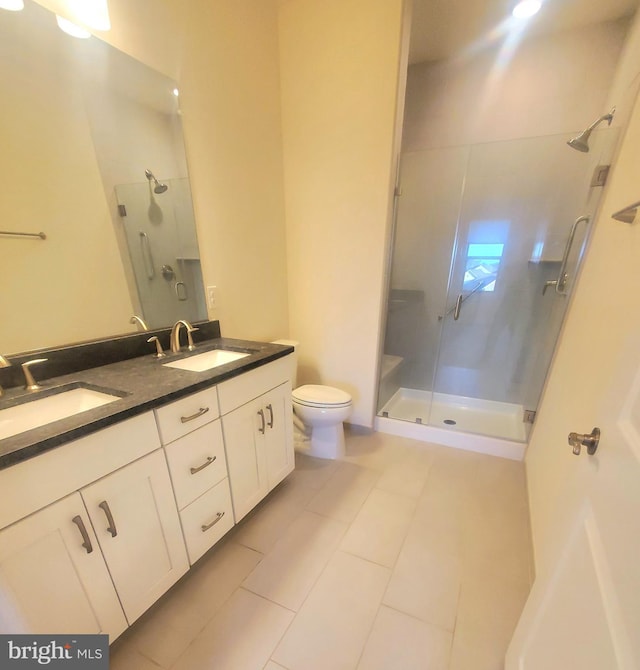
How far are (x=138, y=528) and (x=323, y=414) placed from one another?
1.10m

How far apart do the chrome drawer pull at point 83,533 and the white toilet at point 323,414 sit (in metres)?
1.17

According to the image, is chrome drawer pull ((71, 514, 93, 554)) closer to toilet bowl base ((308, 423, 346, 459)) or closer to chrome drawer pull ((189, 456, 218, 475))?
chrome drawer pull ((189, 456, 218, 475))

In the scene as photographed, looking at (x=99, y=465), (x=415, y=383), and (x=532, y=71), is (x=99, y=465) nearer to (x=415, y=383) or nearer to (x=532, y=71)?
(x=415, y=383)

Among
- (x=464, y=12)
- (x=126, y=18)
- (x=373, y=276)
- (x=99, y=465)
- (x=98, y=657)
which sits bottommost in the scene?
(x=98, y=657)

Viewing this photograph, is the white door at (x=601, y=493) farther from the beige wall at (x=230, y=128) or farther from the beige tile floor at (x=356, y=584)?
the beige wall at (x=230, y=128)

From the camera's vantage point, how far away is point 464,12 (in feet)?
6.11

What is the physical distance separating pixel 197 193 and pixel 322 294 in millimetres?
1036

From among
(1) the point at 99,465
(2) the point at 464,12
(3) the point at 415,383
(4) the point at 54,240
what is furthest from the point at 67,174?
(3) the point at 415,383

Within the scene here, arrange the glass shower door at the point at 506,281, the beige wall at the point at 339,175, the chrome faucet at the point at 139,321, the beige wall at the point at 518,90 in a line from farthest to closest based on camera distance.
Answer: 1. the glass shower door at the point at 506,281
2. the beige wall at the point at 518,90
3. the beige wall at the point at 339,175
4. the chrome faucet at the point at 139,321

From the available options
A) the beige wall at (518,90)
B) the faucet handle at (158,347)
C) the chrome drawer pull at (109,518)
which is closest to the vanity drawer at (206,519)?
the chrome drawer pull at (109,518)

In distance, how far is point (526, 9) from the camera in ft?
5.90

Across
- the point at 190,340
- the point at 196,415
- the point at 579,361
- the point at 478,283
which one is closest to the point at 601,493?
the point at 579,361

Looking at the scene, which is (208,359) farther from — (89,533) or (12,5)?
(12,5)

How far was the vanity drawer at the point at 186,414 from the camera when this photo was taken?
99 centimetres
